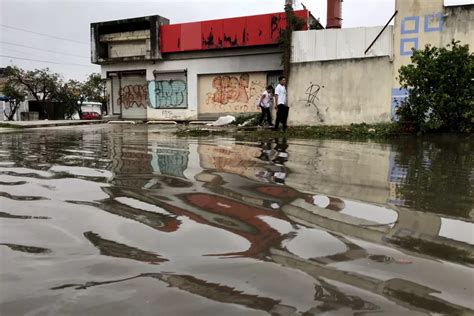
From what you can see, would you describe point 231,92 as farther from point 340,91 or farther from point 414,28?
point 414,28

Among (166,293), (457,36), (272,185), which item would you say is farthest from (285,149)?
(457,36)

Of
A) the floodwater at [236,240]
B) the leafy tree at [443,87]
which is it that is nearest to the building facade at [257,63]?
the leafy tree at [443,87]

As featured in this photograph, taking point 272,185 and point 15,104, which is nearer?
point 272,185

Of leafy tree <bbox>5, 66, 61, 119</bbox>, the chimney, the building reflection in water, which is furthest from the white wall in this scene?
leafy tree <bbox>5, 66, 61, 119</bbox>

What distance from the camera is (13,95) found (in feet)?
156

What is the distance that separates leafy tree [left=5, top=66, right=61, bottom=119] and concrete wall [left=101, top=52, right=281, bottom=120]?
79.4 feet

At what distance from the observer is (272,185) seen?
229 inches

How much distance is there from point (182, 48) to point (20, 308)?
2244cm

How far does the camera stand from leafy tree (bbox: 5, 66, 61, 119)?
1869 inches

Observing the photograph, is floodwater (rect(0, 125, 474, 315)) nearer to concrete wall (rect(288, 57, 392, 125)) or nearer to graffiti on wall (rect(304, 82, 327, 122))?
concrete wall (rect(288, 57, 392, 125))

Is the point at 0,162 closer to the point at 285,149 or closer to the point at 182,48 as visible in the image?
the point at 285,149

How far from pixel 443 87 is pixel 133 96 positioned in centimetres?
1908

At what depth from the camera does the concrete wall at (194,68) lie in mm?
22078

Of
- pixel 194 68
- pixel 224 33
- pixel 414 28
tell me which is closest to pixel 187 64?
pixel 194 68
